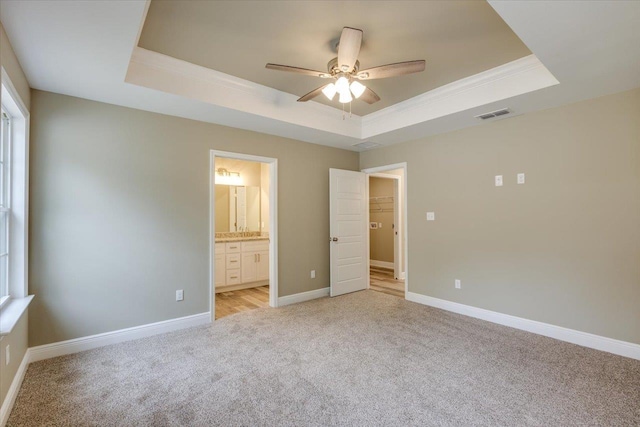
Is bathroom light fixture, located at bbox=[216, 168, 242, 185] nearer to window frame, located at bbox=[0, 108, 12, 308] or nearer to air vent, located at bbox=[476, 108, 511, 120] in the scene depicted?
window frame, located at bbox=[0, 108, 12, 308]

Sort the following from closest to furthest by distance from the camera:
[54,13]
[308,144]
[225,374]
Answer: [54,13] → [225,374] → [308,144]

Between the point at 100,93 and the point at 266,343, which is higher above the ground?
the point at 100,93

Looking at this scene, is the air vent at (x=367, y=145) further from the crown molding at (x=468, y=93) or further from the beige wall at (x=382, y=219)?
the beige wall at (x=382, y=219)

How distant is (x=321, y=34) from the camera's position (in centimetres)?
243

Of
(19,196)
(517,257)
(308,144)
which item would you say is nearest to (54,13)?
(19,196)

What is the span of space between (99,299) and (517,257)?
454cm

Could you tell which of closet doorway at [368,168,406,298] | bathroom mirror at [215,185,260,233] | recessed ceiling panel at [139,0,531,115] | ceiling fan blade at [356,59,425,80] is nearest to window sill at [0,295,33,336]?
recessed ceiling panel at [139,0,531,115]

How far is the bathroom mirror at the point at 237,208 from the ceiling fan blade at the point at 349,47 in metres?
4.06

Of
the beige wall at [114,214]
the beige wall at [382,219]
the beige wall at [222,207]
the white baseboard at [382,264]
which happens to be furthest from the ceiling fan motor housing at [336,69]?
the white baseboard at [382,264]

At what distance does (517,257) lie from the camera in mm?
3488

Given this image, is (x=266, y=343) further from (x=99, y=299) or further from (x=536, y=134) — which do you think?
(x=536, y=134)

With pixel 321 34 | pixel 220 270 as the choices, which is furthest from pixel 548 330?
pixel 220 270

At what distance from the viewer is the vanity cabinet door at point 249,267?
5336 millimetres

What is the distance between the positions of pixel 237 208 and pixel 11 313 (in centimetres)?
400
